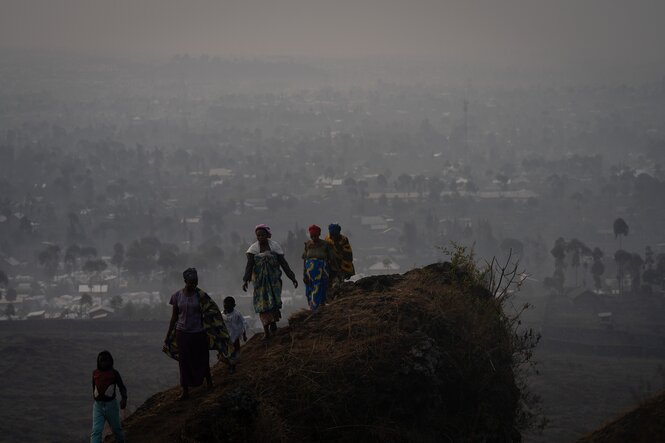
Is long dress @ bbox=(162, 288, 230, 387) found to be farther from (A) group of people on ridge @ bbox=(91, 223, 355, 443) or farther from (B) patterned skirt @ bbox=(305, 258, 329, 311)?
(B) patterned skirt @ bbox=(305, 258, 329, 311)

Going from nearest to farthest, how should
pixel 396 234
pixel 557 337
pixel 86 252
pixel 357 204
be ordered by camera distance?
pixel 557 337
pixel 86 252
pixel 396 234
pixel 357 204

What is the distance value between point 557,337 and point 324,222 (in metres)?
42.5


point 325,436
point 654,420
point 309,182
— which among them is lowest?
point 654,420

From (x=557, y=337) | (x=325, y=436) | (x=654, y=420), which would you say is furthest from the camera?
(x=557, y=337)

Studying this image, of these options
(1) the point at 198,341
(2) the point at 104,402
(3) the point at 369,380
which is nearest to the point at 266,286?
(1) the point at 198,341

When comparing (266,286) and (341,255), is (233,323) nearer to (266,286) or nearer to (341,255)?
(266,286)

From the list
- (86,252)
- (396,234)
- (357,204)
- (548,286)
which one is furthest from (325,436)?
(357,204)

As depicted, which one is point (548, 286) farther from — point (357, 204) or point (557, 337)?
point (357, 204)

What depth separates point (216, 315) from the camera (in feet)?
23.9

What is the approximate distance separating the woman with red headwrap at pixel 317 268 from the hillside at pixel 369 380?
218mm

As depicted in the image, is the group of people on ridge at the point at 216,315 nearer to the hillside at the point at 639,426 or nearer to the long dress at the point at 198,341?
the long dress at the point at 198,341

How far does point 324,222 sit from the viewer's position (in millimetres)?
80938

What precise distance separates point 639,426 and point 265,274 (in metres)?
4.77

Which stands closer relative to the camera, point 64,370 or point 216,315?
point 216,315
